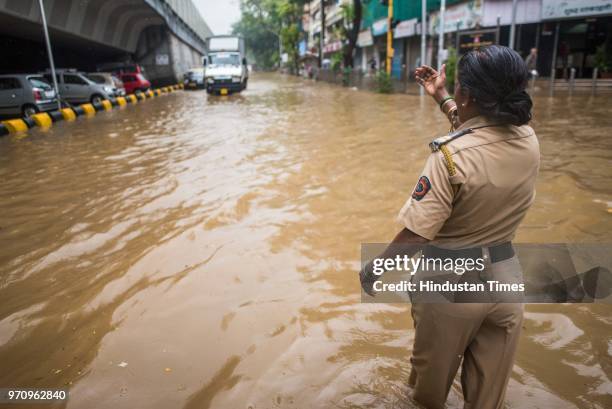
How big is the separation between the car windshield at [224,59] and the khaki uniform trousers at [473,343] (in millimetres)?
24778

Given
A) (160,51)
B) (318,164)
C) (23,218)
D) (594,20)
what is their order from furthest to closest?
(160,51) → (594,20) → (318,164) → (23,218)

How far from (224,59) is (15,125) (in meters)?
14.7

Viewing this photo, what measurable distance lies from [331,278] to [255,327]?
92 centimetres

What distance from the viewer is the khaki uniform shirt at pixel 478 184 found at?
1.62 meters

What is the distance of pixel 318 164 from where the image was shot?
7.51 m

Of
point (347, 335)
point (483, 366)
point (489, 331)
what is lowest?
point (347, 335)

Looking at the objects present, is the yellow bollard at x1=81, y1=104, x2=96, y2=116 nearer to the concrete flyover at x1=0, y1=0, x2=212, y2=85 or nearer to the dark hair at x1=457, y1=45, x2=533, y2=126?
the concrete flyover at x1=0, y1=0, x2=212, y2=85

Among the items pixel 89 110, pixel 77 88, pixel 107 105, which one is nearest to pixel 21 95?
pixel 89 110

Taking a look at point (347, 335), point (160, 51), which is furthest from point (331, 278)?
point (160, 51)

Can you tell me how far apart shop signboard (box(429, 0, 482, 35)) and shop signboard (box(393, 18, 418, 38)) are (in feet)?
4.10

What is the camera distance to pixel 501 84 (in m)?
1.60

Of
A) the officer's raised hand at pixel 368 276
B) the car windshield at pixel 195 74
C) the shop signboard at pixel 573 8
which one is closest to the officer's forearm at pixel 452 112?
the officer's raised hand at pixel 368 276

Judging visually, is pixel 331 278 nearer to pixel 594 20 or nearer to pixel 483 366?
pixel 483 366

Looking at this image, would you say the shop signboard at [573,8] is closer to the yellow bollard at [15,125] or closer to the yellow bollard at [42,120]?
the yellow bollard at [42,120]
